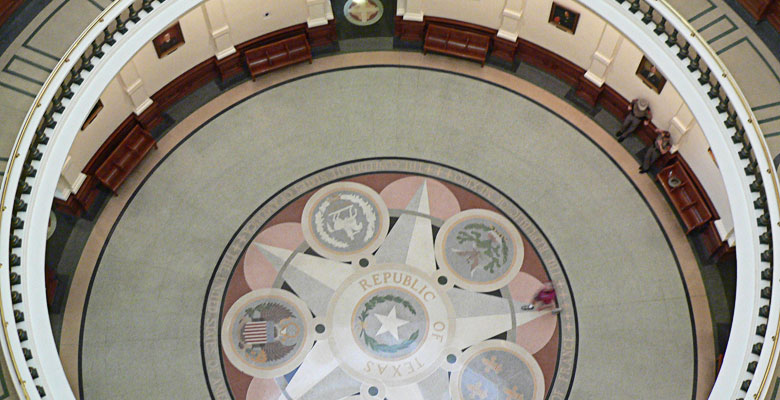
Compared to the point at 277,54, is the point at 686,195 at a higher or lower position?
lower

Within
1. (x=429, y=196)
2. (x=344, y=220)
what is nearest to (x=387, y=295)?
(x=344, y=220)

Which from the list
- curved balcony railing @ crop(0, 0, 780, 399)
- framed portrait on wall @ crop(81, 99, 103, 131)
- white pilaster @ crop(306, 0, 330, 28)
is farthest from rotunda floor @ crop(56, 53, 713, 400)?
curved balcony railing @ crop(0, 0, 780, 399)

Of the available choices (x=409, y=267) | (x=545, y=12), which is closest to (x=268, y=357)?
(x=409, y=267)

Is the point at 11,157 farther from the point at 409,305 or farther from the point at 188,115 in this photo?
the point at 409,305

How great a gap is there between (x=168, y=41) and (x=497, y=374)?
9.39 metres

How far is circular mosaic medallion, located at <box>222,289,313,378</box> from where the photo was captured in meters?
16.2

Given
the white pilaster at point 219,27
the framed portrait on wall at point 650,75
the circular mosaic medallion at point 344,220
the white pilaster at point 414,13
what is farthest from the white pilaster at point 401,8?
the framed portrait on wall at point 650,75

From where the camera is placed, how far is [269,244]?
1716cm

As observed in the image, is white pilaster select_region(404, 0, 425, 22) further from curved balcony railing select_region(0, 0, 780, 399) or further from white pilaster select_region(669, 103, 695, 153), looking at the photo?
white pilaster select_region(669, 103, 695, 153)

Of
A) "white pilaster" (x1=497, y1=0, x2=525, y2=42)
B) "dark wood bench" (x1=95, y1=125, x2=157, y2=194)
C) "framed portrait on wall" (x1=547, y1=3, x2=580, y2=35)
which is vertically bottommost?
"dark wood bench" (x1=95, y1=125, x2=157, y2=194)

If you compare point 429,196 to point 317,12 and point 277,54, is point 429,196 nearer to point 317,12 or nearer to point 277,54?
point 277,54

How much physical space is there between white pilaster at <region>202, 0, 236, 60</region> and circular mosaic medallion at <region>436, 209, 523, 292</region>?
20.0 ft

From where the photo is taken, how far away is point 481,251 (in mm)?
17203

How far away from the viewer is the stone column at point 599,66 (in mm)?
17078
